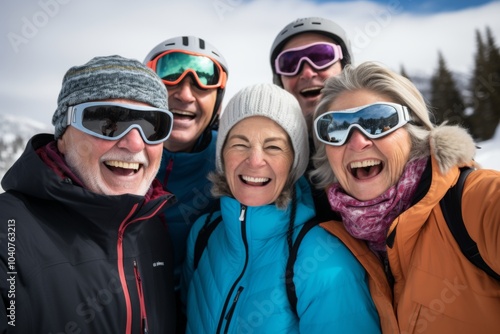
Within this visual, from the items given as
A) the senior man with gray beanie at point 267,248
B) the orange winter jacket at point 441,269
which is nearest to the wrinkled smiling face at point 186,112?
the senior man with gray beanie at point 267,248

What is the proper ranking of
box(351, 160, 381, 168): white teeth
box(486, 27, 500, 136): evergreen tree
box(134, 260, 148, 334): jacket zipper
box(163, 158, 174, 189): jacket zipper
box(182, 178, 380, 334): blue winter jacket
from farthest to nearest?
box(486, 27, 500, 136): evergreen tree
box(163, 158, 174, 189): jacket zipper
box(351, 160, 381, 168): white teeth
box(134, 260, 148, 334): jacket zipper
box(182, 178, 380, 334): blue winter jacket

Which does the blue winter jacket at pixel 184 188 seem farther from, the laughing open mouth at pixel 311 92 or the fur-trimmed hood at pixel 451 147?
the fur-trimmed hood at pixel 451 147

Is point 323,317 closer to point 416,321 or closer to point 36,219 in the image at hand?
point 416,321

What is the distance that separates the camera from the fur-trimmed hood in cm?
204

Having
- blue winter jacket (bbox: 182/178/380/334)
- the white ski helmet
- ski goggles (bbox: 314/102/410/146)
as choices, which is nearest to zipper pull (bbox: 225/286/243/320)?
blue winter jacket (bbox: 182/178/380/334)

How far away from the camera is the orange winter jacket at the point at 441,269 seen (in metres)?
1.72

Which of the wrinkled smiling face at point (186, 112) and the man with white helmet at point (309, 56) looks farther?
the man with white helmet at point (309, 56)

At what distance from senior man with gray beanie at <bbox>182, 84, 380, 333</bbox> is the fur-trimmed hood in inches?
35.7

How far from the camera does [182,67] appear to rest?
13.0ft

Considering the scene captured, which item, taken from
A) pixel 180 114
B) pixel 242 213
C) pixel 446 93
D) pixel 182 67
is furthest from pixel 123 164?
pixel 446 93

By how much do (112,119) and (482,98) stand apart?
143 ft

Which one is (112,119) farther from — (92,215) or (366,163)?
(366,163)

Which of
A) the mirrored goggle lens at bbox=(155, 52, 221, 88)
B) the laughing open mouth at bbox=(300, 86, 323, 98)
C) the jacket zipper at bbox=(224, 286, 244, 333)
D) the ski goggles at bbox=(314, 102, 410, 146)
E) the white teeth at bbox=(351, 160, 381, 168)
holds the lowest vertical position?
the jacket zipper at bbox=(224, 286, 244, 333)

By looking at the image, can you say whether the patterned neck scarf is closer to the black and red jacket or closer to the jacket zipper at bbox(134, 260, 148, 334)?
the black and red jacket
